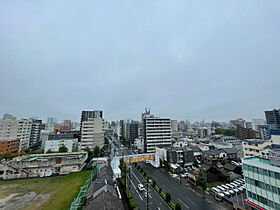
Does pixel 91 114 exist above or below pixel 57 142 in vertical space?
above

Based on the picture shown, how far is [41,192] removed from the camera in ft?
93.3

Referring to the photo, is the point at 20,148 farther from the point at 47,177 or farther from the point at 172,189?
the point at 172,189

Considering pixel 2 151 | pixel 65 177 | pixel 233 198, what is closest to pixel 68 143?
pixel 2 151

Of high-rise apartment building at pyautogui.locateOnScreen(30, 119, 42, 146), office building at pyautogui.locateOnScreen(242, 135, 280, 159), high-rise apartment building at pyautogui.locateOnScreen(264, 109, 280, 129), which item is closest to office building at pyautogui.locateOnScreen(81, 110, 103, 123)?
high-rise apartment building at pyautogui.locateOnScreen(30, 119, 42, 146)

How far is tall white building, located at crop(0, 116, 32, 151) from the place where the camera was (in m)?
63.2

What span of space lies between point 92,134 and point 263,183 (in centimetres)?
6691

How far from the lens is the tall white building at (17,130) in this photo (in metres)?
63.2

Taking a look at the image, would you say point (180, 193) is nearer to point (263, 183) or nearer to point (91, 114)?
point (263, 183)

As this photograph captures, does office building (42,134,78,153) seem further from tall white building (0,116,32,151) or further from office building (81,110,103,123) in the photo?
office building (81,110,103,123)

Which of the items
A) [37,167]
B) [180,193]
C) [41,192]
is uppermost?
[37,167]

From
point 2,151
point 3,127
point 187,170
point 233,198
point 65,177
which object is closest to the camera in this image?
point 233,198

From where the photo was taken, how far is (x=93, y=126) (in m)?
69.7

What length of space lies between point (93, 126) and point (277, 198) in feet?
226

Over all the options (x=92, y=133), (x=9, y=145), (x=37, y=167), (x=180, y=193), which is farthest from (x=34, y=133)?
(x=180, y=193)
